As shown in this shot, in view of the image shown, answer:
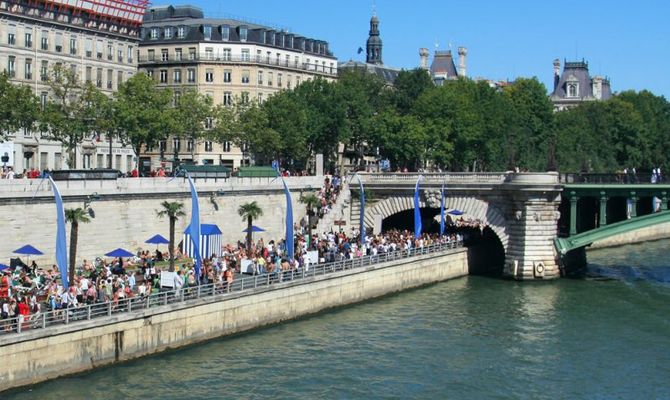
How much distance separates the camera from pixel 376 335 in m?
50.8

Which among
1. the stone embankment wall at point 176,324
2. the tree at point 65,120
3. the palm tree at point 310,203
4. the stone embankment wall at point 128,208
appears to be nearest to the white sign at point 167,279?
the stone embankment wall at point 176,324

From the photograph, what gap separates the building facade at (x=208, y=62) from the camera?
11306cm

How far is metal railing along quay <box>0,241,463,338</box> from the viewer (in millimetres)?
38812

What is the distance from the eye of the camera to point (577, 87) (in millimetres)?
192875

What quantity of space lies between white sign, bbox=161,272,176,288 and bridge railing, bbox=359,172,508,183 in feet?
102

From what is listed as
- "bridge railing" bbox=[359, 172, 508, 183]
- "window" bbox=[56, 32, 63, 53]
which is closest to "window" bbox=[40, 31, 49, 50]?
"window" bbox=[56, 32, 63, 53]

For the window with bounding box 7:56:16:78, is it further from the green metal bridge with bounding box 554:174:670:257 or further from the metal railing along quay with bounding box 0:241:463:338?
the green metal bridge with bounding box 554:174:670:257

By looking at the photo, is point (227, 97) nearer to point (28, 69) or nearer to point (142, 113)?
point (28, 69)

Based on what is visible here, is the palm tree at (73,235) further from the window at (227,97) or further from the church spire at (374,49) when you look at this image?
the church spire at (374,49)

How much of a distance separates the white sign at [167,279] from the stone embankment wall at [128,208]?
393 inches

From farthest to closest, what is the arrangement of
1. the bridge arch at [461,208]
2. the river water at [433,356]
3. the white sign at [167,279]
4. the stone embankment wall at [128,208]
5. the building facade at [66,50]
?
the building facade at [66,50] < the bridge arch at [461,208] < the stone embankment wall at [128,208] < the white sign at [167,279] < the river water at [433,356]

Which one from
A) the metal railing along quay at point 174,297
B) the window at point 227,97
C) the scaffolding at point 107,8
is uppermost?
the scaffolding at point 107,8

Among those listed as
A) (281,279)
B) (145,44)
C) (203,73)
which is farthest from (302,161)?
(281,279)

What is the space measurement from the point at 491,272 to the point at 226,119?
29855 millimetres
